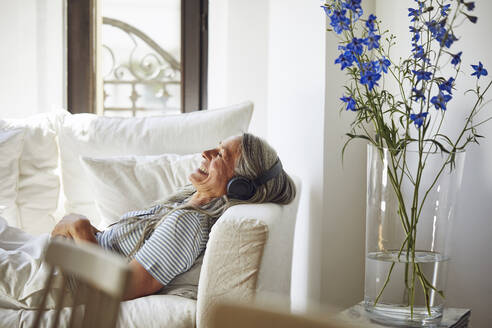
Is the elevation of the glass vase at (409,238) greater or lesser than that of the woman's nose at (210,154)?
lesser

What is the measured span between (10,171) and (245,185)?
110cm

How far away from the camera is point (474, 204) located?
5.81 ft

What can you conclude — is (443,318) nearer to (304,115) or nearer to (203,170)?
(203,170)

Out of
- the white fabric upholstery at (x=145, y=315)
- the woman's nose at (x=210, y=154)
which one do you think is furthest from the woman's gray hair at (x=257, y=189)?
the white fabric upholstery at (x=145, y=315)

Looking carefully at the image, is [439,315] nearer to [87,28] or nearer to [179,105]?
[179,105]

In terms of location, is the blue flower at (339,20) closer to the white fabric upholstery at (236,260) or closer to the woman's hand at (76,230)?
the white fabric upholstery at (236,260)

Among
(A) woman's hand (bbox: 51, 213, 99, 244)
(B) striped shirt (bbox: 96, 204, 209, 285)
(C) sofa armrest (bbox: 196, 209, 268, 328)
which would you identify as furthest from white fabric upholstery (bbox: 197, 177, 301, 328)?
(A) woman's hand (bbox: 51, 213, 99, 244)

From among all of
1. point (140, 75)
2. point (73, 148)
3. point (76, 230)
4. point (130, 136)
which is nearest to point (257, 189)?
point (76, 230)

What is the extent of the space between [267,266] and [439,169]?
51cm

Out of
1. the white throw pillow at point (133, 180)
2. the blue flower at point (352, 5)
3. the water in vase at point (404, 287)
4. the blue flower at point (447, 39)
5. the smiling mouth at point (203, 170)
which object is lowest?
the water in vase at point (404, 287)

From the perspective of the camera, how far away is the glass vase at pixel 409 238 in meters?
1.47

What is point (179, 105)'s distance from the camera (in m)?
3.17

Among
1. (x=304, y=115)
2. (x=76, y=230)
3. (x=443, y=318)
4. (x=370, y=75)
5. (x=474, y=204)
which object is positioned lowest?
(x=443, y=318)

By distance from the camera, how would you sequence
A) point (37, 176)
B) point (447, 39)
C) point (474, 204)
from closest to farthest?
point (447, 39) < point (474, 204) < point (37, 176)
